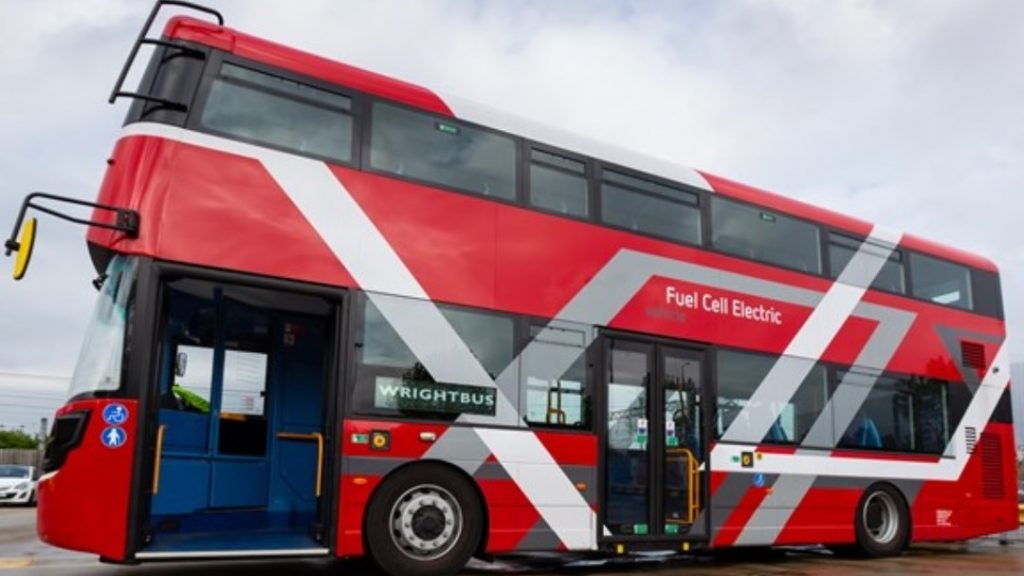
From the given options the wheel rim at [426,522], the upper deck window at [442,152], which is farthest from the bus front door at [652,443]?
the upper deck window at [442,152]

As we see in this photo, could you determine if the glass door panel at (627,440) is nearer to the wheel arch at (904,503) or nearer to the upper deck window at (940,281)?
the wheel arch at (904,503)

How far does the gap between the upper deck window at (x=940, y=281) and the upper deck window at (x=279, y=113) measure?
27.0ft

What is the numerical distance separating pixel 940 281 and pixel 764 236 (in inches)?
137

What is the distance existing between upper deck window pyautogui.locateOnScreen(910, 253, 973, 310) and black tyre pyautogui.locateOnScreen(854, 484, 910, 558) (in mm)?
2762

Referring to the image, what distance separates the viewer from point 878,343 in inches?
450

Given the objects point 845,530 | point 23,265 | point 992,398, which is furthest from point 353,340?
point 992,398

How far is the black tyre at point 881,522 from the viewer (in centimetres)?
1088

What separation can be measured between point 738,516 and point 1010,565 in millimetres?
3561

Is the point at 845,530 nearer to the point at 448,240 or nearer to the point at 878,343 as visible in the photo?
the point at 878,343

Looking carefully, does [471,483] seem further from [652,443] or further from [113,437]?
[113,437]

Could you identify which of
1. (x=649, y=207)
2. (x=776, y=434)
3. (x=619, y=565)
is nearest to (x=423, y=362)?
(x=649, y=207)

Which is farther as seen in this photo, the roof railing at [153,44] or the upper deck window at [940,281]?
the upper deck window at [940,281]

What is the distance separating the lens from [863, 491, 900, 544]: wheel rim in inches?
435

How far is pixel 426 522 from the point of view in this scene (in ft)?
25.0
